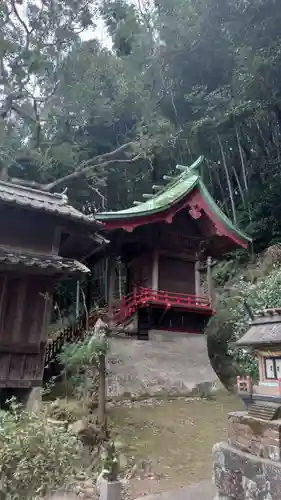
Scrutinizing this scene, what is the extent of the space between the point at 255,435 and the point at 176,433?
4468mm

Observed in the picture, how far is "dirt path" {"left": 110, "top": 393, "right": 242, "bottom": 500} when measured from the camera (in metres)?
8.24

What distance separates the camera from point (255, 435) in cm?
636

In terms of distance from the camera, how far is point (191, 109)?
28516 mm

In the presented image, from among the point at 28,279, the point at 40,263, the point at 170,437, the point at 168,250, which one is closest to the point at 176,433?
the point at 170,437

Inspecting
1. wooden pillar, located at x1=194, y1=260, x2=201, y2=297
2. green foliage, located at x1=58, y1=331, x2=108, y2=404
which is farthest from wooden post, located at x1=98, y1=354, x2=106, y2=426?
wooden pillar, located at x1=194, y1=260, x2=201, y2=297

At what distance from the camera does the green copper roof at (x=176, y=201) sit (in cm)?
1382

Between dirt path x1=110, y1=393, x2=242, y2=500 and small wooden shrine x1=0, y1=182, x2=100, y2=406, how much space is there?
2.79 metres

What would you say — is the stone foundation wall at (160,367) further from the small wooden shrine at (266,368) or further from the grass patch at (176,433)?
the small wooden shrine at (266,368)

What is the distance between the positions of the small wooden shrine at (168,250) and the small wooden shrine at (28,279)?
164 inches

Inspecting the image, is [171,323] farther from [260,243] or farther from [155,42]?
[155,42]

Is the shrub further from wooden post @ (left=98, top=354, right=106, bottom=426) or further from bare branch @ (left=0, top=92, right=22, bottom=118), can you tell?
bare branch @ (left=0, top=92, right=22, bottom=118)

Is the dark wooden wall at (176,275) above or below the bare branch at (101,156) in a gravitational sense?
below

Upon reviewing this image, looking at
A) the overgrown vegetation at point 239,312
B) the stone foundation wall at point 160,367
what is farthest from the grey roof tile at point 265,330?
the stone foundation wall at point 160,367

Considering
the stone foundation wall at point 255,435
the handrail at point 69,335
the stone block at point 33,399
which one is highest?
the handrail at point 69,335
